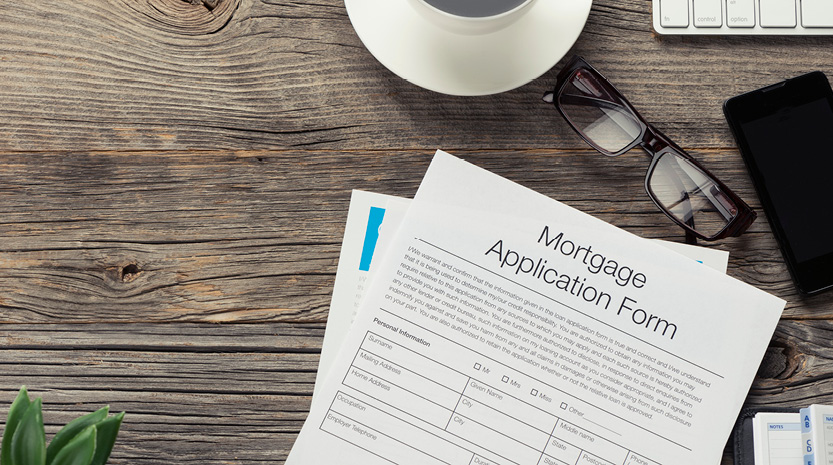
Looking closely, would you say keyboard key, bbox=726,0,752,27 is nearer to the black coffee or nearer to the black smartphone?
the black smartphone

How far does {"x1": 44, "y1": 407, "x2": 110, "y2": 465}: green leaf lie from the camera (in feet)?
1.65

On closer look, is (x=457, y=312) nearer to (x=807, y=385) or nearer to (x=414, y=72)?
(x=414, y=72)

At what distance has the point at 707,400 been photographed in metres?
0.62

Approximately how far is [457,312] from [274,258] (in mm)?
191

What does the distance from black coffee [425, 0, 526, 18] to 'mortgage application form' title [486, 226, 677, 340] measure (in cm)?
22

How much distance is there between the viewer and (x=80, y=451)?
465mm

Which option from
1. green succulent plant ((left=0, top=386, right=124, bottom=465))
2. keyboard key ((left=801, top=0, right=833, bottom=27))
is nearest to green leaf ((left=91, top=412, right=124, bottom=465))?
green succulent plant ((left=0, top=386, right=124, bottom=465))

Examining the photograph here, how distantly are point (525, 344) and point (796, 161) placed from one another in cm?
32

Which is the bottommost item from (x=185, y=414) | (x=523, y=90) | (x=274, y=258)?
(x=185, y=414)

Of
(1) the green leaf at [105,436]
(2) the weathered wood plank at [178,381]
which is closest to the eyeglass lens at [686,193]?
(2) the weathered wood plank at [178,381]

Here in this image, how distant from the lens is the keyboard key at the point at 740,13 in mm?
643

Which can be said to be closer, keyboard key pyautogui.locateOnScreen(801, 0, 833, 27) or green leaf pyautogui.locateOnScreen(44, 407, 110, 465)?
green leaf pyautogui.locateOnScreen(44, 407, 110, 465)

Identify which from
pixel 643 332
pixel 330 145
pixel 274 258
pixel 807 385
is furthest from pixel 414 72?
pixel 807 385

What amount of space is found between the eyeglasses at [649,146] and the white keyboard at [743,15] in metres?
0.10
